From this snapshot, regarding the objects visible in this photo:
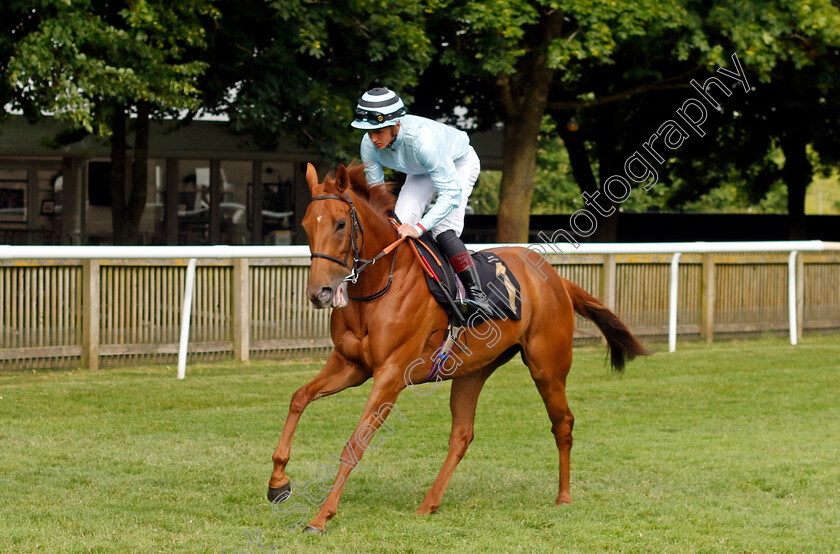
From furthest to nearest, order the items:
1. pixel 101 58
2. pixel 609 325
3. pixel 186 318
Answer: pixel 101 58
pixel 186 318
pixel 609 325

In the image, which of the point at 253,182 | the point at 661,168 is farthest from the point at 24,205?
the point at 661,168

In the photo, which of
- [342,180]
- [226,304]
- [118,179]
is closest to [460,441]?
[342,180]

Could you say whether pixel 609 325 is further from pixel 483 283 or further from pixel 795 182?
pixel 795 182

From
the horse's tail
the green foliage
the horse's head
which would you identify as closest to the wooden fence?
the green foliage

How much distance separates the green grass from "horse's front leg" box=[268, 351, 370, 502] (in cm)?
23

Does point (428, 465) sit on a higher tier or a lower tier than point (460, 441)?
lower

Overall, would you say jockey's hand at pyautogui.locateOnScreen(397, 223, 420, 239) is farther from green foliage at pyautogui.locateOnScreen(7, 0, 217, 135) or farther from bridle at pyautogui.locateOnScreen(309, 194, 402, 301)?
green foliage at pyautogui.locateOnScreen(7, 0, 217, 135)

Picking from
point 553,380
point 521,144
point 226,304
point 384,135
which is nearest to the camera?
point 384,135

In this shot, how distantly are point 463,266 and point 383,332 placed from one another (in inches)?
29.5

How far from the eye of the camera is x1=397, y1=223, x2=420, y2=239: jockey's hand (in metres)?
5.22

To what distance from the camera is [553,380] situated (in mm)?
5977

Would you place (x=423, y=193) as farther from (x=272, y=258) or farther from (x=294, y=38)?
(x=294, y=38)

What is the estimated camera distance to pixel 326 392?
5145mm

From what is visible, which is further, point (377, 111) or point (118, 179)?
point (118, 179)
